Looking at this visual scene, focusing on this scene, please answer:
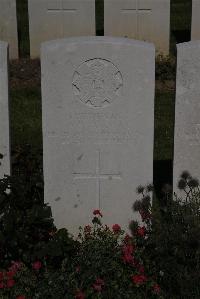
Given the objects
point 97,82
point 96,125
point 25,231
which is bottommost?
point 25,231

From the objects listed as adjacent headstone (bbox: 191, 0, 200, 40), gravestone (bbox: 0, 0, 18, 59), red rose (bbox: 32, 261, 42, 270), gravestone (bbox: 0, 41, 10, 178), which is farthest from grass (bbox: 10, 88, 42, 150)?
adjacent headstone (bbox: 191, 0, 200, 40)

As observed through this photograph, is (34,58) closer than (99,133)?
No

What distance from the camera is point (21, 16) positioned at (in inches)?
593

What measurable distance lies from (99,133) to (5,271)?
47.2 inches

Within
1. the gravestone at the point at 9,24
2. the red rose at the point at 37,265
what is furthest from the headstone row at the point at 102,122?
the gravestone at the point at 9,24

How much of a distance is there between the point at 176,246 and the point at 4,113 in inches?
64.8

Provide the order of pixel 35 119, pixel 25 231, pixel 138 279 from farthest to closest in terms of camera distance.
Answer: pixel 35 119 → pixel 25 231 → pixel 138 279

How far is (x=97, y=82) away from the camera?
15.3 ft

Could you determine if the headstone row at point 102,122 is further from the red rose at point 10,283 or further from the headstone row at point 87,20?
the headstone row at point 87,20

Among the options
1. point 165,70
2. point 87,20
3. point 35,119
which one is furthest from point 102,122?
point 87,20

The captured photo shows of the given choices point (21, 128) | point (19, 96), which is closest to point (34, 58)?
point (19, 96)

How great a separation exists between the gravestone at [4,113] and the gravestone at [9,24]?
629 centimetres

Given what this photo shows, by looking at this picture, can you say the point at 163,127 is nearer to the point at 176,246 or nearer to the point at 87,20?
the point at 87,20

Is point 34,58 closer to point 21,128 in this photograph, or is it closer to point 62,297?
point 21,128
